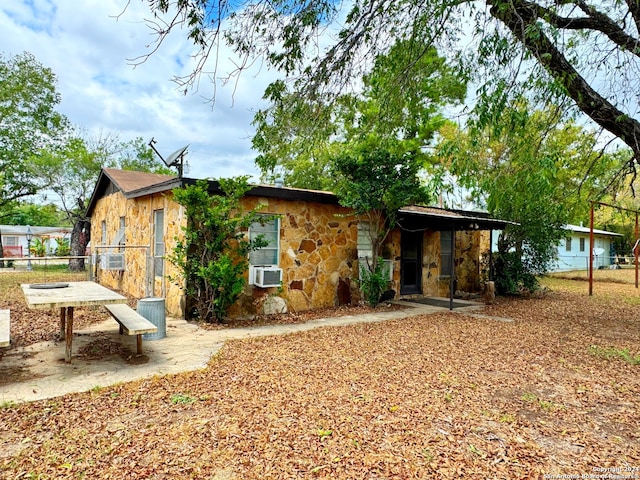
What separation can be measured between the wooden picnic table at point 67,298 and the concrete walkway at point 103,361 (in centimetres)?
36

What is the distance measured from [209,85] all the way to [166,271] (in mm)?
4026

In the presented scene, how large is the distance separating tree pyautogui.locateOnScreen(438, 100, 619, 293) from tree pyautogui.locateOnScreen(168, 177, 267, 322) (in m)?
3.26

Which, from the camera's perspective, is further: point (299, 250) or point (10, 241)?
point (10, 241)

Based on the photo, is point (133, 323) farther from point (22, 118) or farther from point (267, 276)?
point (22, 118)

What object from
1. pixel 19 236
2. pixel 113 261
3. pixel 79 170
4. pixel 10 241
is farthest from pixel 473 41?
Result: pixel 10 241

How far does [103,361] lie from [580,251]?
25.1 metres

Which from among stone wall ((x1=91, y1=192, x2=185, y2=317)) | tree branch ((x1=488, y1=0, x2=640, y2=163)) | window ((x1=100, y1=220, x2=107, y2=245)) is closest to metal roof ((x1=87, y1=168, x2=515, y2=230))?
stone wall ((x1=91, y1=192, x2=185, y2=317))

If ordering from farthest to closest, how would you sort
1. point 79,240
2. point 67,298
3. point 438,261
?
point 79,240 → point 438,261 → point 67,298

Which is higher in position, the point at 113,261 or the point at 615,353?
the point at 113,261

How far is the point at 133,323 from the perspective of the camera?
14.5 feet

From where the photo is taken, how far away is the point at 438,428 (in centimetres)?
290

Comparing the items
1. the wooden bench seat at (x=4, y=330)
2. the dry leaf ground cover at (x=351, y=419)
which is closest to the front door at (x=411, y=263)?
the dry leaf ground cover at (x=351, y=419)

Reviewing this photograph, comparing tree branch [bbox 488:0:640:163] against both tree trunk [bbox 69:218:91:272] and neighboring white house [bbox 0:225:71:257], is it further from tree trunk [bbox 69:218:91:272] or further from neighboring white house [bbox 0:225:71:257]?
neighboring white house [bbox 0:225:71:257]

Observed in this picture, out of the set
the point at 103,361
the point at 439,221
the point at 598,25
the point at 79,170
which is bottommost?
the point at 103,361
